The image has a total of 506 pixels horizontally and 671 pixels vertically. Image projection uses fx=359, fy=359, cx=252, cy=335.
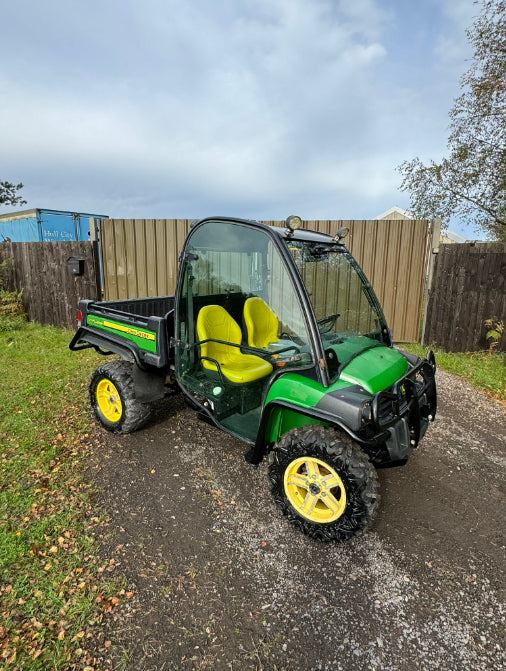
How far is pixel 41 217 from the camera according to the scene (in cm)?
1177

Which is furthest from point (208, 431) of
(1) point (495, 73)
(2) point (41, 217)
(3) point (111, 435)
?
(2) point (41, 217)

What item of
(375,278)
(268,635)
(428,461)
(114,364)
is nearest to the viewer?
(268,635)

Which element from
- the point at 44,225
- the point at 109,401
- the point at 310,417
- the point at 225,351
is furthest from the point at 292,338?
the point at 44,225

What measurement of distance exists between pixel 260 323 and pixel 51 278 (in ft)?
22.3

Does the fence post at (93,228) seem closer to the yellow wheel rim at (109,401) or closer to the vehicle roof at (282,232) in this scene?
the yellow wheel rim at (109,401)

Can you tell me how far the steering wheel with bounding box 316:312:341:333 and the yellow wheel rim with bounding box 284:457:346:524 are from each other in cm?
87

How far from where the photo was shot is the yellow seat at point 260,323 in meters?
2.75

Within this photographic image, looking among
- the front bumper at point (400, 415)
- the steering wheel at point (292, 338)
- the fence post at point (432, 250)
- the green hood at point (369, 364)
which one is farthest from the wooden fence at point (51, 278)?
the front bumper at point (400, 415)

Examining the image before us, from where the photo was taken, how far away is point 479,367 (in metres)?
5.96

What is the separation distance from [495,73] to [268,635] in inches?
406

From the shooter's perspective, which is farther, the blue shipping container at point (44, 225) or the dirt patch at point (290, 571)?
the blue shipping container at point (44, 225)

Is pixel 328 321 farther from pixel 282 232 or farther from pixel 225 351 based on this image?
pixel 225 351

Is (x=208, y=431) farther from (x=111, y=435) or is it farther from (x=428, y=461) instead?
(x=428, y=461)

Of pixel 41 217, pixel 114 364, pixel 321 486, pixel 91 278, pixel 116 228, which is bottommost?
pixel 321 486
